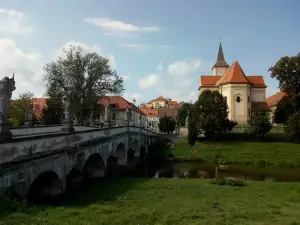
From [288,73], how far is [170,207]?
46.3 meters

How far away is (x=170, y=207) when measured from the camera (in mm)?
16172

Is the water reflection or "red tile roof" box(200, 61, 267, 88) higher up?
"red tile roof" box(200, 61, 267, 88)

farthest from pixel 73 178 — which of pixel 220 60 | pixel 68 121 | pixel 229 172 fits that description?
pixel 220 60

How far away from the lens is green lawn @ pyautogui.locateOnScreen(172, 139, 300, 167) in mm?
47312

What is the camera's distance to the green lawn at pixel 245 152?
4731cm

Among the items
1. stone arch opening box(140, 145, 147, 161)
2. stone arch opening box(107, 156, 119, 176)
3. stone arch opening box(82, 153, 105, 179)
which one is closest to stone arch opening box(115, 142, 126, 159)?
stone arch opening box(107, 156, 119, 176)

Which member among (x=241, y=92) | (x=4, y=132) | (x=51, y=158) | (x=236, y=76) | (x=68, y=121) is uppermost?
(x=236, y=76)

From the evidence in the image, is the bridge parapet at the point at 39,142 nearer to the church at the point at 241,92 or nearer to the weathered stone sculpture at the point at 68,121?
the weathered stone sculpture at the point at 68,121

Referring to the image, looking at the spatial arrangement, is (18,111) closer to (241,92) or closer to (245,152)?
(245,152)

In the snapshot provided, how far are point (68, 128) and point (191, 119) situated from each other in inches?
1718

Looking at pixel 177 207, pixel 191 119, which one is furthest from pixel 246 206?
pixel 191 119

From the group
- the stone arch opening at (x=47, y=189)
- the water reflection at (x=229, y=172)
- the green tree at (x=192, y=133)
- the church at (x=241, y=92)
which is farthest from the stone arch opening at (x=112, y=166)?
the church at (x=241, y=92)

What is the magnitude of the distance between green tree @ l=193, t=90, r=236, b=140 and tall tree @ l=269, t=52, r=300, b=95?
10322mm

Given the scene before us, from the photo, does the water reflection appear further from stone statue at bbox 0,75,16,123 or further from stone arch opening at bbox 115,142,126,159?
stone statue at bbox 0,75,16,123
